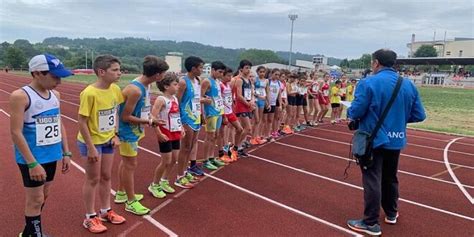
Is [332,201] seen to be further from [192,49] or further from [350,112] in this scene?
[192,49]

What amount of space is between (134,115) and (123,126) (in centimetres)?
18

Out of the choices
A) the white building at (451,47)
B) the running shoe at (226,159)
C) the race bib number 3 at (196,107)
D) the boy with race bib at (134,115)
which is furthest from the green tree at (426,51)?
the boy with race bib at (134,115)

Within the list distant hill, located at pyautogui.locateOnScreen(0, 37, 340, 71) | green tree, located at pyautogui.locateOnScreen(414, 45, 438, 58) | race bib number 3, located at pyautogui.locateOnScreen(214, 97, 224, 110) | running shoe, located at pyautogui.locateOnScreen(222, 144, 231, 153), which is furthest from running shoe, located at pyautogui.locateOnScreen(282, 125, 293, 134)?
green tree, located at pyautogui.locateOnScreen(414, 45, 438, 58)

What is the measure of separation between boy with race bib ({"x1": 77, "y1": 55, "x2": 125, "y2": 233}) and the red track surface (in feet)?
1.52

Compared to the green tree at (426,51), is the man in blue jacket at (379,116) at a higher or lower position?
lower

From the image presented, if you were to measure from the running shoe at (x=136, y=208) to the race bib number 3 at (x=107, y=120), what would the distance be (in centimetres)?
106

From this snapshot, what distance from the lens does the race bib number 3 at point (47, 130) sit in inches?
122

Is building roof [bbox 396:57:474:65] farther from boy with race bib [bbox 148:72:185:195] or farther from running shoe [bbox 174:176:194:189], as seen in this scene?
boy with race bib [bbox 148:72:185:195]

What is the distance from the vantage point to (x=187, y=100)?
530cm

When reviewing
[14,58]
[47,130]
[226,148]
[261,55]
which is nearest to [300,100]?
[226,148]

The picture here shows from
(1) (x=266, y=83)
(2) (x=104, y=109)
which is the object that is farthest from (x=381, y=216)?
(1) (x=266, y=83)

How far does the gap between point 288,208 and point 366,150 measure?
1332 mm

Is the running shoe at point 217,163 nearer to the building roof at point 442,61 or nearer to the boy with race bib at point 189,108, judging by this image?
the boy with race bib at point 189,108

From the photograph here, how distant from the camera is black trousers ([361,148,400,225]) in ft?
13.3
